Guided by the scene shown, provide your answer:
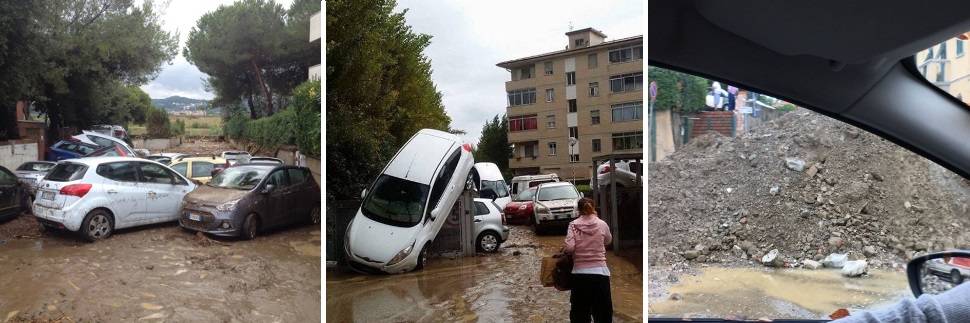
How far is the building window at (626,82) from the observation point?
3.17 m

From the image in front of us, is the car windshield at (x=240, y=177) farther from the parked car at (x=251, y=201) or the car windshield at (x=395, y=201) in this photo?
the car windshield at (x=395, y=201)

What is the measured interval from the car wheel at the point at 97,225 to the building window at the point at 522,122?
1840 mm

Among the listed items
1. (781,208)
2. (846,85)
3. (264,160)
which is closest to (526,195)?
(264,160)

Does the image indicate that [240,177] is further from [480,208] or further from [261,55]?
[480,208]

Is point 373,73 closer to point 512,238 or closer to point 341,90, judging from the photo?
point 341,90

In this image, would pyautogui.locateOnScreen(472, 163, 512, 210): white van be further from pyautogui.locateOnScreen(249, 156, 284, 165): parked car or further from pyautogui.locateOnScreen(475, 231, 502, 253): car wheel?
pyautogui.locateOnScreen(249, 156, 284, 165): parked car

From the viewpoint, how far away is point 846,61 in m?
2.32

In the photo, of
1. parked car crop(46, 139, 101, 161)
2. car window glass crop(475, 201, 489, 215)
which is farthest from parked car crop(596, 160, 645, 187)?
parked car crop(46, 139, 101, 161)

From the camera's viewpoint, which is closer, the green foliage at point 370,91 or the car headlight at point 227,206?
the car headlight at point 227,206

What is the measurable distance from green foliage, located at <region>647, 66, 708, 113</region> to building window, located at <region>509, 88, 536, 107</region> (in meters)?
0.64

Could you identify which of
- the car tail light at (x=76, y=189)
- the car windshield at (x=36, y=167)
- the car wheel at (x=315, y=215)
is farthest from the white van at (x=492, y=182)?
the car windshield at (x=36, y=167)

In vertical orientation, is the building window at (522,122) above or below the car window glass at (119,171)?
above

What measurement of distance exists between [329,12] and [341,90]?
369 millimetres

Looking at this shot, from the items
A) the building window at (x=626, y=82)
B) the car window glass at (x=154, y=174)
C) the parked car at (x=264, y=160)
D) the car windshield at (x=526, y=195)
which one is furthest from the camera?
the car windshield at (x=526, y=195)
